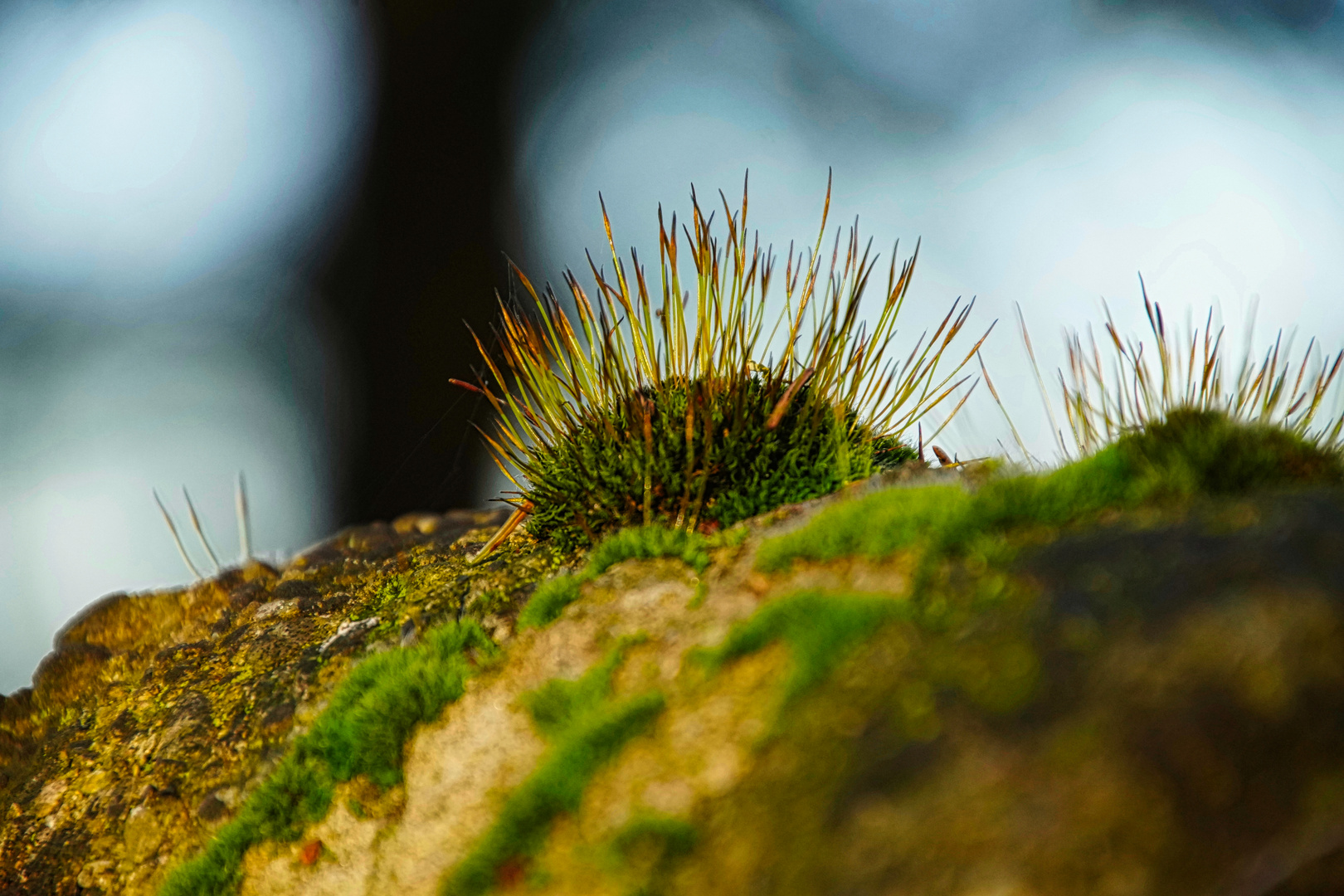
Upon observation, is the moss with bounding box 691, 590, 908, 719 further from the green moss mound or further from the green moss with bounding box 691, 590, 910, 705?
the green moss mound

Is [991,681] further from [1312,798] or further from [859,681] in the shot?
[1312,798]

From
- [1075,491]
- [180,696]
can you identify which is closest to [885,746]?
[1075,491]

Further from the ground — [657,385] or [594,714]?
[657,385]

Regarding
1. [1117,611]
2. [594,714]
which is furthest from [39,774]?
[1117,611]

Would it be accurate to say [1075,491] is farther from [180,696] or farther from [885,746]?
[180,696]

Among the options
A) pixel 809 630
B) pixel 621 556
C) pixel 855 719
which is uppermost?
pixel 621 556

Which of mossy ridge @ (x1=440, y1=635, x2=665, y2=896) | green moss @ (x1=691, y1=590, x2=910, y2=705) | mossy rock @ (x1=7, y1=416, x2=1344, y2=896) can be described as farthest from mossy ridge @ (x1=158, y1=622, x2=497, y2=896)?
green moss @ (x1=691, y1=590, x2=910, y2=705)

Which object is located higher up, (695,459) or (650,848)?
(695,459)
